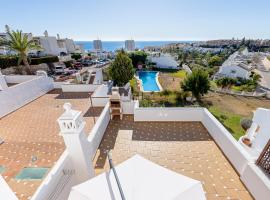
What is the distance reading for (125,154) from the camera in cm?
572

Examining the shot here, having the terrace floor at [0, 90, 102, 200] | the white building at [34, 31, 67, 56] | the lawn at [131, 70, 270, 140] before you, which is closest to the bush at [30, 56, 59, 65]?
the white building at [34, 31, 67, 56]

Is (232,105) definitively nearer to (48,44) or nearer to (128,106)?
(128,106)

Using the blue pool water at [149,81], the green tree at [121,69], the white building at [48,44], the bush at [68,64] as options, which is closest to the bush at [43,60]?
the bush at [68,64]

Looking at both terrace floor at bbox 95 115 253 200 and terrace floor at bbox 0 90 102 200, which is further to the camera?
terrace floor at bbox 0 90 102 200

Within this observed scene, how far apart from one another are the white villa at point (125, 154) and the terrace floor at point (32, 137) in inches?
1.2

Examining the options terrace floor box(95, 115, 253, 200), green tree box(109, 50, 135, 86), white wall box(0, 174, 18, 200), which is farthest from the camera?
green tree box(109, 50, 135, 86)

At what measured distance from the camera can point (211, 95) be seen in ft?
90.5

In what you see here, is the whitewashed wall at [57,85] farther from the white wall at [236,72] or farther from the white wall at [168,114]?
the white wall at [236,72]

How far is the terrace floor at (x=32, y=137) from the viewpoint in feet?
15.1

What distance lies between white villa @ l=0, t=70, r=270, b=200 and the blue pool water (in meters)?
19.7

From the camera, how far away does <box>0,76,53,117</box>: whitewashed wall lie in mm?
8648

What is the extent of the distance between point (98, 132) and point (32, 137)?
278cm

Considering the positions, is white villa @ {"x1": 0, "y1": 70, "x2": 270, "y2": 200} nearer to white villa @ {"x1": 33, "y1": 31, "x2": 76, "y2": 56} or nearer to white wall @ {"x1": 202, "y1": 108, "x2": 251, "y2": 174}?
white wall @ {"x1": 202, "y1": 108, "x2": 251, "y2": 174}

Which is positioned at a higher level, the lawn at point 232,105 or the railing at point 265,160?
the railing at point 265,160
